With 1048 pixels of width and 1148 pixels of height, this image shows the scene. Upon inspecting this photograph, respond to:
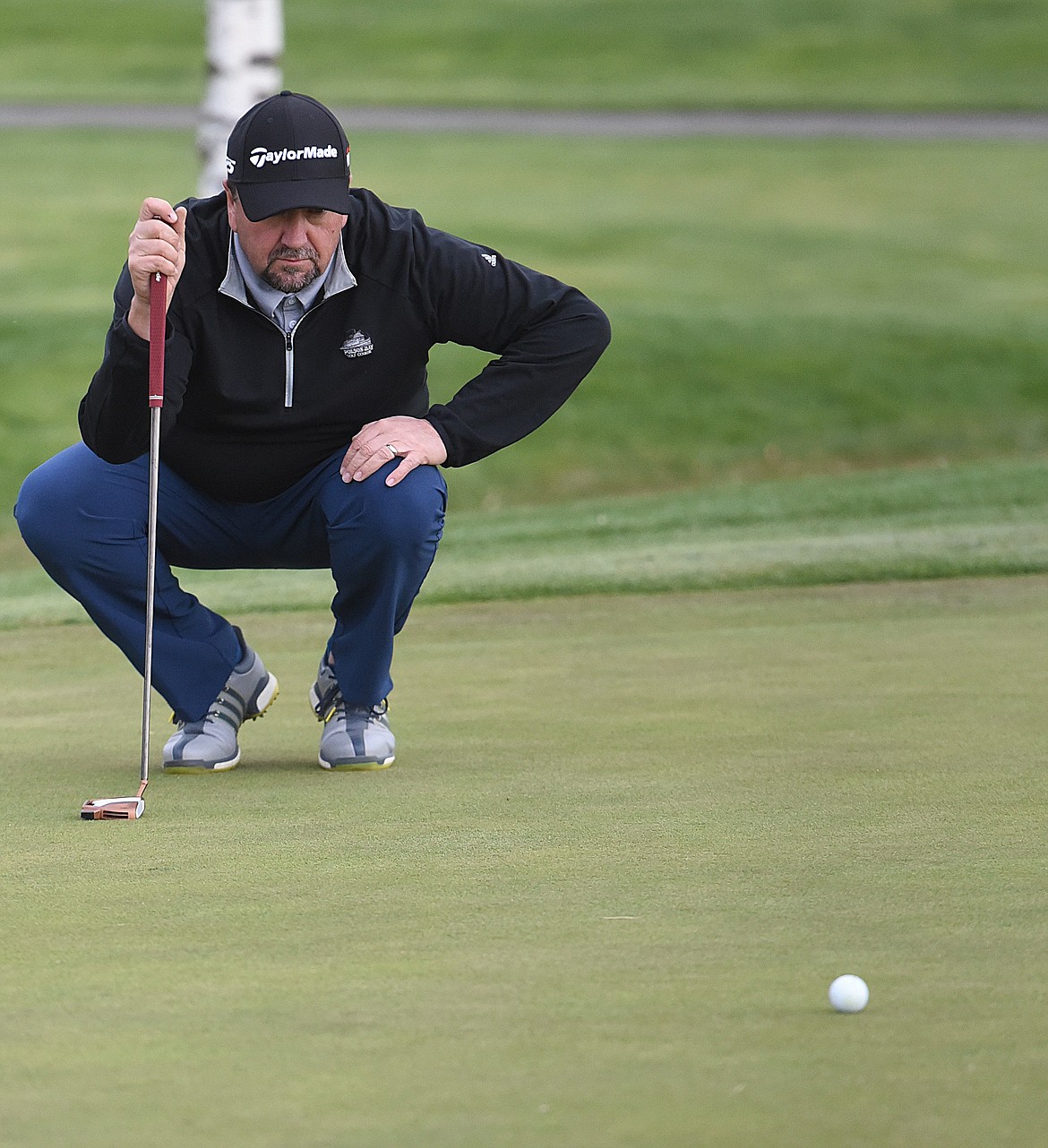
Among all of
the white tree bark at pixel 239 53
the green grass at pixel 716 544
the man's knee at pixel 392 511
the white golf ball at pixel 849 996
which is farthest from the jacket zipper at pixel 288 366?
the white tree bark at pixel 239 53

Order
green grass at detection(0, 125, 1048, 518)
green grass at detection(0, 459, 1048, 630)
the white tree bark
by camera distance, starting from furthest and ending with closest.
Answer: the white tree bark, green grass at detection(0, 125, 1048, 518), green grass at detection(0, 459, 1048, 630)

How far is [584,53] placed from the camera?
89.7 ft

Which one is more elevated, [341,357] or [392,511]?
[341,357]

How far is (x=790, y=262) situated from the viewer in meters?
15.2

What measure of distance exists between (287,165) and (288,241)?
0.15 m

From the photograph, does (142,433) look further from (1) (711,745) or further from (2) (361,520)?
(1) (711,745)

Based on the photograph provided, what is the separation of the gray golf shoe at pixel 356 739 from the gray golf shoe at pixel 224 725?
0.63 ft

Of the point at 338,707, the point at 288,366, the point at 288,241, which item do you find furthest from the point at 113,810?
the point at 288,241

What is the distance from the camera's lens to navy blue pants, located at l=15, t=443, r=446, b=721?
3955 mm

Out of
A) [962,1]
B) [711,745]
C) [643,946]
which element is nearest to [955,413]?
[711,745]

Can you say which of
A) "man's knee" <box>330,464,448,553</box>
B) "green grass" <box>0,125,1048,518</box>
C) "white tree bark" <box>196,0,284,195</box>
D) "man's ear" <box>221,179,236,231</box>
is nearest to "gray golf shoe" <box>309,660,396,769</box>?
"man's knee" <box>330,464,448,553</box>

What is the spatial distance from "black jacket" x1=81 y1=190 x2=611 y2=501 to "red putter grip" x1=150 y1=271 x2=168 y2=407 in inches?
2.5

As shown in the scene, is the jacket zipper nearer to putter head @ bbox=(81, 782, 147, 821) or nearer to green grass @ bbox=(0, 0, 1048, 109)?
→ putter head @ bbox=(81, 782, 147, 821)

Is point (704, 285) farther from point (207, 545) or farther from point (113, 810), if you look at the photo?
point (113, 810)
